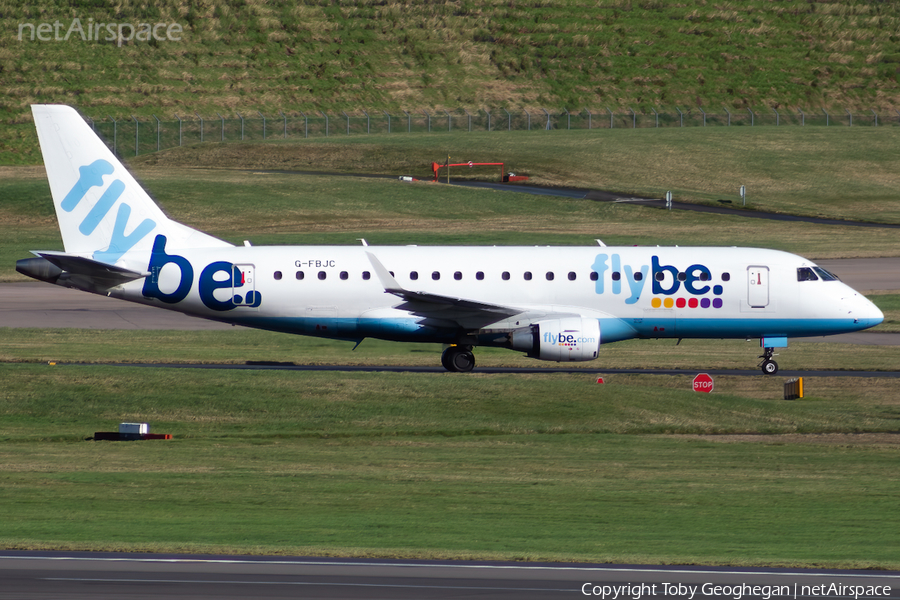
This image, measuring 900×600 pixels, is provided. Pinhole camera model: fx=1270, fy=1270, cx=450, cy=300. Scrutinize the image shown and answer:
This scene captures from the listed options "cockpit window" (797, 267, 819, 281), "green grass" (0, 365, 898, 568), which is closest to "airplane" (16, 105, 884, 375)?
"cockpit window" (797, 267, 819, 281)

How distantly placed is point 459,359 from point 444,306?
227 cm

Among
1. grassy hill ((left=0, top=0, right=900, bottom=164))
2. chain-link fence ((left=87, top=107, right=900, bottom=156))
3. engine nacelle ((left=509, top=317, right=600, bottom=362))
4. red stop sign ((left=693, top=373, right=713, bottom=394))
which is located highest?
grassy hill ((left=0, top=0, right=900, bottom=164))

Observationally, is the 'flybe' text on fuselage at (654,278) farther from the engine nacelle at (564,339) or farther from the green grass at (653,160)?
the green grass at (653,160)

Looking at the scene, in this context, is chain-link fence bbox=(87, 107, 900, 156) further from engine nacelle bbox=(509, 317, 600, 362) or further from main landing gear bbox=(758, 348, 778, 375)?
main landing gear bbox=(758, 348, 778, 375)

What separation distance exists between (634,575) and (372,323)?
883 inches

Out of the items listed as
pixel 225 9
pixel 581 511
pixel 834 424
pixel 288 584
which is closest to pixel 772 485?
pixel 581 511

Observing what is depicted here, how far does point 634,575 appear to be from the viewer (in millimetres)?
16750

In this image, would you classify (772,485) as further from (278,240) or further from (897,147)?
(897,147)

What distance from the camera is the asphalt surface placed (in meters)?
15.5

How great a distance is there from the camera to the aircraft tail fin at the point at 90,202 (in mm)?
38375

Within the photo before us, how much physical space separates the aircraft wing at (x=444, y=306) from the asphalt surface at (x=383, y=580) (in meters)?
19.7

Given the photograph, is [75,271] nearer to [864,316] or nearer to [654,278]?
[654,278]

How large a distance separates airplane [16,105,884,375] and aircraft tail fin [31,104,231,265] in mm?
38

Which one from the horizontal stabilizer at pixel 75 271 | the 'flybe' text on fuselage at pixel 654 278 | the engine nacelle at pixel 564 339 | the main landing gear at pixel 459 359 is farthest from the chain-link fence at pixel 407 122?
the engine nacelle at pixel 564 339
